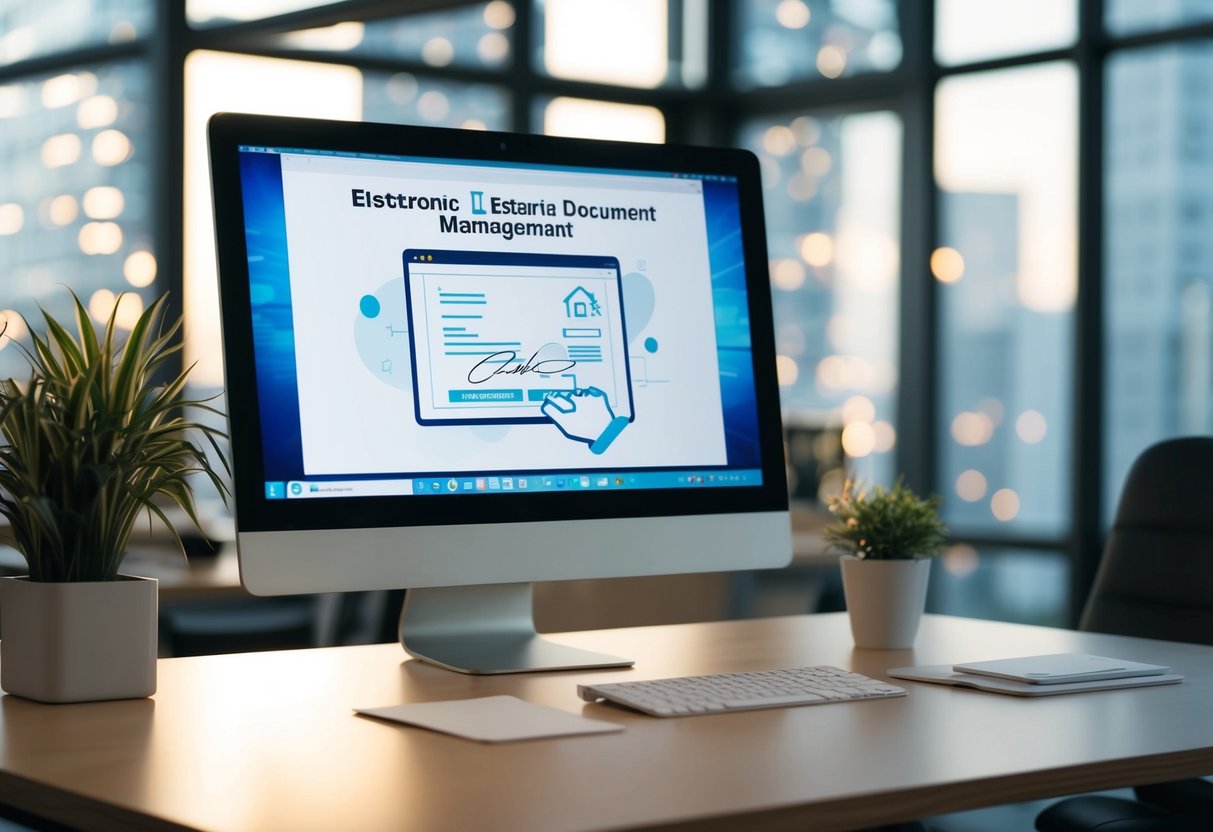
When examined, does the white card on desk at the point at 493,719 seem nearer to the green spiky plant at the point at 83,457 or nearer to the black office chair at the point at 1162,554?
the green spiky plant at the point at 83,457

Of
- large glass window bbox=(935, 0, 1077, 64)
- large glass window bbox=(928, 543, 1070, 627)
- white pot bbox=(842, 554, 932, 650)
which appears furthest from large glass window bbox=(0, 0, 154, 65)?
white pot bbox=(842, 554, 932, 650)

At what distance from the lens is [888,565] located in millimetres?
1669

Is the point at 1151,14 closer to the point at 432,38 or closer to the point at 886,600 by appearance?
the point at 432,38

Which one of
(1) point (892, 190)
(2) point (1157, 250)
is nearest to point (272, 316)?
(2) point (1157, 250)

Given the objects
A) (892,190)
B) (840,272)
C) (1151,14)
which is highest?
(1151,14)

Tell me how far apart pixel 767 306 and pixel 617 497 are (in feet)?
1.02

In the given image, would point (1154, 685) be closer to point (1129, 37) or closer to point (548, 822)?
point (548, 822)

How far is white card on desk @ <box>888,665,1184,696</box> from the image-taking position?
1336 millimetres

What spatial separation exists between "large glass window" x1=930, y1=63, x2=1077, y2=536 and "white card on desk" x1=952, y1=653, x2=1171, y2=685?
13.0 ft

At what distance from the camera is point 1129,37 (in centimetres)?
505

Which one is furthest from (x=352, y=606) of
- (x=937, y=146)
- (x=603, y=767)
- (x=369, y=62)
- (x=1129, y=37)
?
(x=603, y=767)

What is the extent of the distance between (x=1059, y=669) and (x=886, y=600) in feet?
0.98

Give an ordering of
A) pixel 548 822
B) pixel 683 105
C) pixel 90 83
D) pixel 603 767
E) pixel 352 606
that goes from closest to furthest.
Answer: pixel 548 822 < pixel 603 767 < pixel 352 606 < pixel 90 83 < pixel 683 105

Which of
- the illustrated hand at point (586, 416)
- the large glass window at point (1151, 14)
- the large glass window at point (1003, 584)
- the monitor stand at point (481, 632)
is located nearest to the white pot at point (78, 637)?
the monitor stand at point (481, 632)
